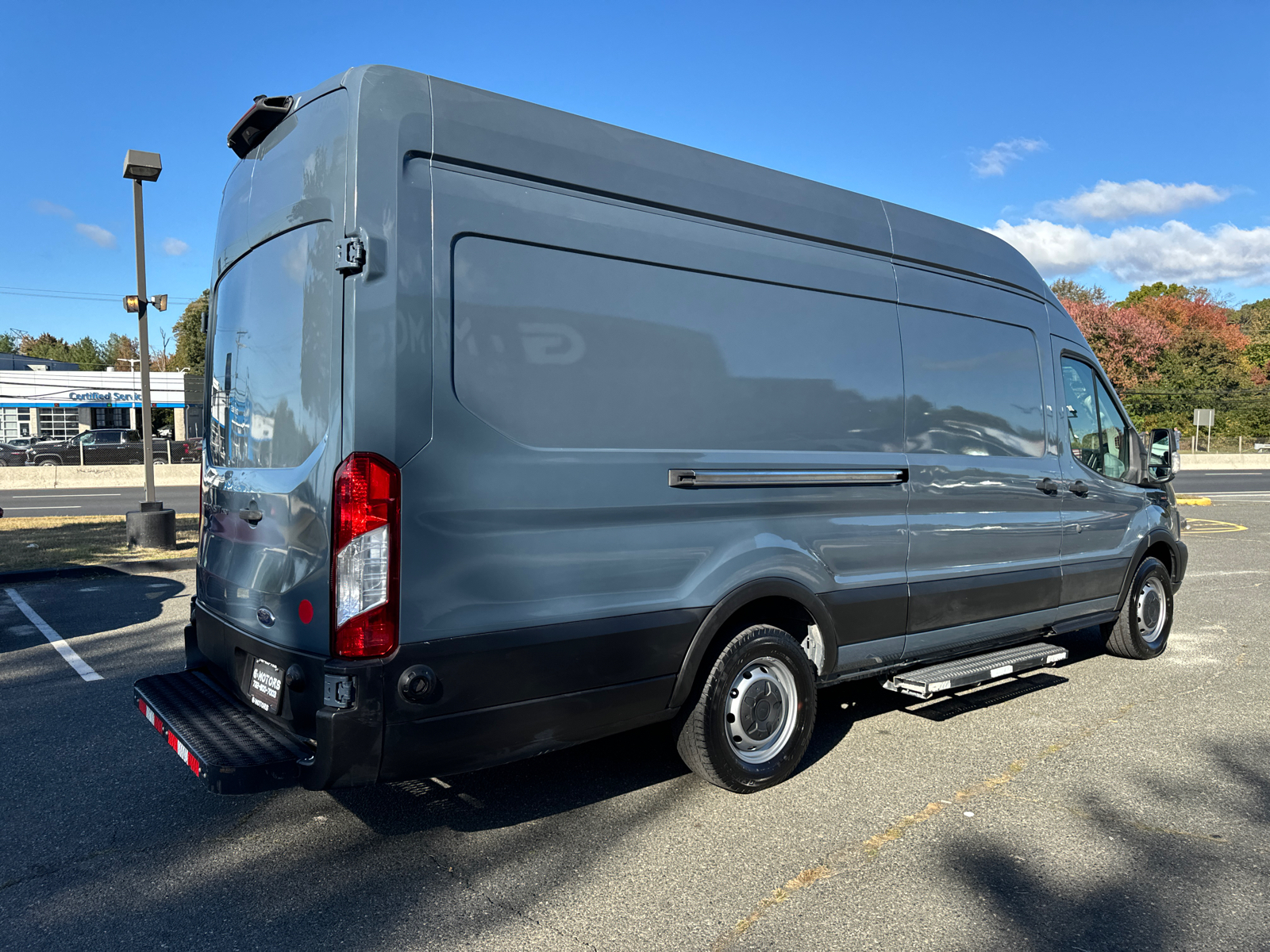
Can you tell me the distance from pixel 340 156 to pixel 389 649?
5.52 feet

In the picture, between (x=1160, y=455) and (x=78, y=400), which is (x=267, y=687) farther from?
(x=78, y=400)

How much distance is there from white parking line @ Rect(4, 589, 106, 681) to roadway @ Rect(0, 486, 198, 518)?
961 centimetres

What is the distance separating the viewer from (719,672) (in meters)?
3.87

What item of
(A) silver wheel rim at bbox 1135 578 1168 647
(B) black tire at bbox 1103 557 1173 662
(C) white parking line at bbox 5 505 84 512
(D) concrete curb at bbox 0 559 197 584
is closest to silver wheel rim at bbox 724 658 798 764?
(B) black tire at bbox 1103 557 1173 662

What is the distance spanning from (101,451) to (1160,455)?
119 feet

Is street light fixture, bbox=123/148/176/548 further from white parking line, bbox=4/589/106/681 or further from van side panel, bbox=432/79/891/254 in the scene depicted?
van side panel, bbox=432/79/891/254

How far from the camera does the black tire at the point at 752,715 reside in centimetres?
386

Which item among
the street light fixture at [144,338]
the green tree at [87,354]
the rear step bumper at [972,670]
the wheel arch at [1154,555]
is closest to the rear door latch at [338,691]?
the rear step bumper at [972,670]

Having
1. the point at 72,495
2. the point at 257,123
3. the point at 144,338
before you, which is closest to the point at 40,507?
the point at 72,495

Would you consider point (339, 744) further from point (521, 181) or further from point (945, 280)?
point (945, 280)

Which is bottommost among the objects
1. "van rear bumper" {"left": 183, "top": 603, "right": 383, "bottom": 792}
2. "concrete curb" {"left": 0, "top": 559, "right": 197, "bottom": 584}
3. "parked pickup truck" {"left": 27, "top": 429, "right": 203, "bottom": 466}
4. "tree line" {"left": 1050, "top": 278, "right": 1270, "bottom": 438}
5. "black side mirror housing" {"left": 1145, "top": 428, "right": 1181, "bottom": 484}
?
"concrete curb" {"left": 0, "top": 559, "right": 197, "bottom": 584}

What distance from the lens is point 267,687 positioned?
3.35m

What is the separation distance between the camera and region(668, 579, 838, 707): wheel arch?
12.2 ft

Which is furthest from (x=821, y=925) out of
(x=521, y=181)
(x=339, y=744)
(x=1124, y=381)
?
(x=1124, y=381)
